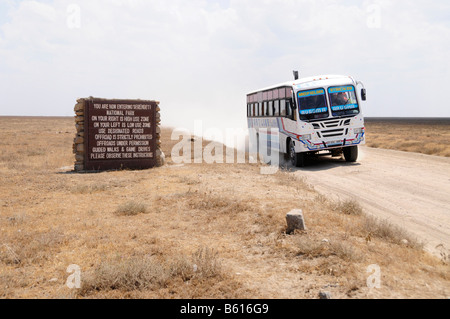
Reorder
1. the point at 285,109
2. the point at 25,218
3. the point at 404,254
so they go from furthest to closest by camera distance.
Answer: the point at 285,109 → the point at 25,218 → the point at 404,254

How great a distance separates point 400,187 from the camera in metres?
11.6

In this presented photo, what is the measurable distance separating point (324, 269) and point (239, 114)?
172 feet

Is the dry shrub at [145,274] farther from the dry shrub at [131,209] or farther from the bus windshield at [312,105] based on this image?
the bus windshield at [312,105]

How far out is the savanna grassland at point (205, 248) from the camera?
4980mm

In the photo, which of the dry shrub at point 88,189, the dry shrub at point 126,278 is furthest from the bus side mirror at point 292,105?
the dry shrub at point 126,278

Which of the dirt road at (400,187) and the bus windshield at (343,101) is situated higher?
the bus windshield at (343,101)

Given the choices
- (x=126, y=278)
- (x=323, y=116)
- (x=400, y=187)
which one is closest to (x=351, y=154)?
(x=323, y=116)

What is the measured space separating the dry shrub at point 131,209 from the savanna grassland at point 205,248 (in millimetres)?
27

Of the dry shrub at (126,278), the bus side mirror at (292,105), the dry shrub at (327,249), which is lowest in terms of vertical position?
the dry shrub at (126,278)

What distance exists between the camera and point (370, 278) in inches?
190

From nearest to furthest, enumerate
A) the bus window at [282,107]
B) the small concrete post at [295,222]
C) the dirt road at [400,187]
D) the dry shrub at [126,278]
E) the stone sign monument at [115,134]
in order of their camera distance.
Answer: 1. the dry shrub at [126,278]
2. the small concrete post at [295,222]
3. the dirt road at [400,187]
4. the stone sign monument at [115,134]
5. the bus window at [282,107]
